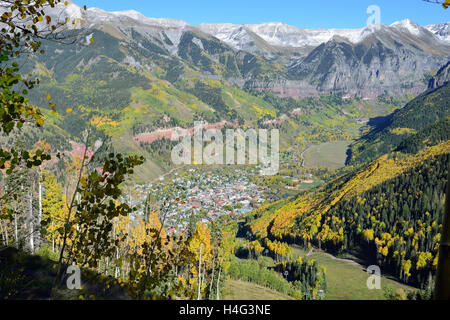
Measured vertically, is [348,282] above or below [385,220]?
below

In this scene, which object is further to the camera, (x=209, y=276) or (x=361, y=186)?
(x=361, y=186)

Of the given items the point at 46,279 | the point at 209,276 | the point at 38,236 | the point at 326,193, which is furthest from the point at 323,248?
the point at 46,279

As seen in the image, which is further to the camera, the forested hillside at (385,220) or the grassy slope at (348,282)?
the forested hillside at (385,220)

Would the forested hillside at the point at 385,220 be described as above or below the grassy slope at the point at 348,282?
above

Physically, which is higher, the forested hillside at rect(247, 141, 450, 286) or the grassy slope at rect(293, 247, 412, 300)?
the forested hillside at rect(247, 141, 450, 286)

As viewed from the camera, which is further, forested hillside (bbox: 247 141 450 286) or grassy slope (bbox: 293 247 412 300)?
forested hillside (bbox: 247 141 450 286)

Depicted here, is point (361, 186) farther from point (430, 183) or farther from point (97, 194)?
point (97, 194)

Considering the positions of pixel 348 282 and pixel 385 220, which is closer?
pixel 348 282
